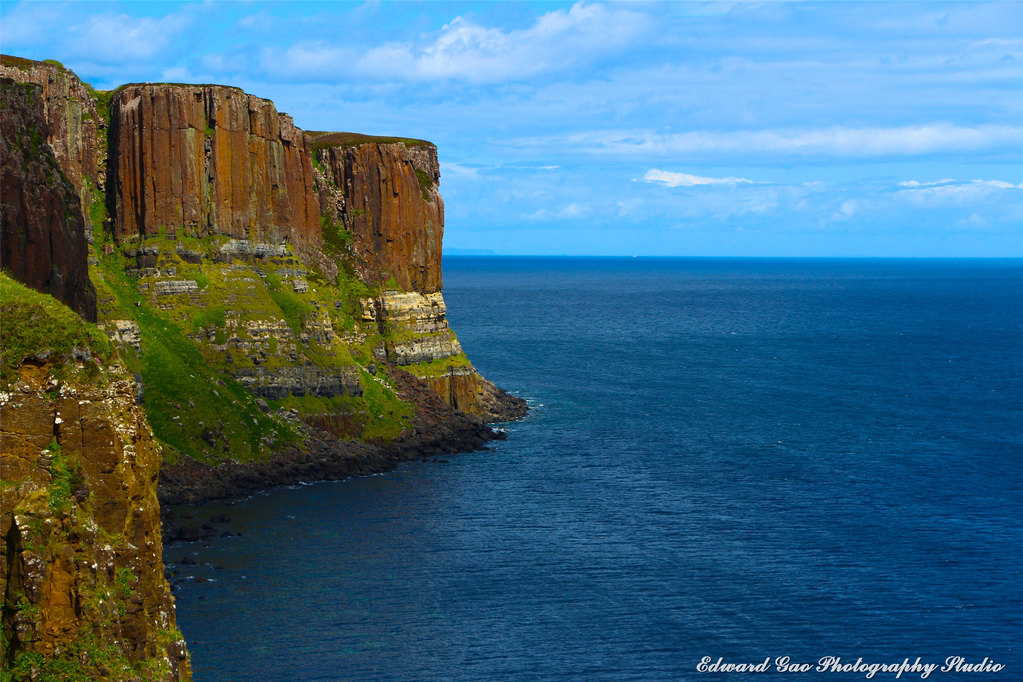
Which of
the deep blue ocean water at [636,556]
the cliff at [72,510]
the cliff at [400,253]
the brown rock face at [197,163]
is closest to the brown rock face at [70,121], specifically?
the brown rock face at [197,163]

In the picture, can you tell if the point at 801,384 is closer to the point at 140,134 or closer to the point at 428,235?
the point at 428,235

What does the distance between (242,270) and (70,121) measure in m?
20.4

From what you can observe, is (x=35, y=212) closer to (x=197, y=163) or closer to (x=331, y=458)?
(x=331, y=458)

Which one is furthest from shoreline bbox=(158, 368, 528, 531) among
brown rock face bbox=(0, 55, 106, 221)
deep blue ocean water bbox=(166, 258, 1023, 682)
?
brown rock face bbox=(0, 55, 106, 221)

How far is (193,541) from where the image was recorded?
248 feet

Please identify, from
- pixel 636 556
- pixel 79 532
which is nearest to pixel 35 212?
pixel 79 532

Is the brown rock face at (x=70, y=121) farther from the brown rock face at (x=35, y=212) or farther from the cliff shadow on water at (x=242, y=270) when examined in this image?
the brown rock face at (x=35, y=212)

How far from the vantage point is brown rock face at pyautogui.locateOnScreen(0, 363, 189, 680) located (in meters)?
28.5

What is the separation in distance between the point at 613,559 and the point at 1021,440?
59.7m

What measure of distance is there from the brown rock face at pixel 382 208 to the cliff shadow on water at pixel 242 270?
0.17 meters

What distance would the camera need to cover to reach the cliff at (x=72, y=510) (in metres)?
28.5

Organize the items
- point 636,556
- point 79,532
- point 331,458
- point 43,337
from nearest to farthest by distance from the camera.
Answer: point 79,532, point 43,337, point 636,556, point 331,458

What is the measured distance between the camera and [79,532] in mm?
29453

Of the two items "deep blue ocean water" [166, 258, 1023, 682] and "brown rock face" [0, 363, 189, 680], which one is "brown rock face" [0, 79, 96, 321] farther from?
"brown rock face" [0, 363, 189, 680]
